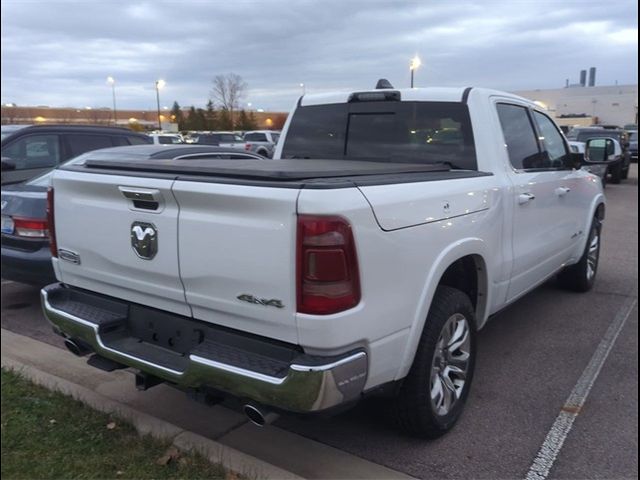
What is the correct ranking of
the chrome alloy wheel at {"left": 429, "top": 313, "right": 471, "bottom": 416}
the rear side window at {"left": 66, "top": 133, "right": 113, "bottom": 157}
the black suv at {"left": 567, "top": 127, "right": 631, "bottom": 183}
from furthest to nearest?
the black suv at {"left": 567, "top": 127, "right": 631, "bottom": 183} < the rear side window at {"left": 66, "top": 133, "right": 113, "bottom": 157} < the chrome alloy wheel at {"left": 429, "top": 313, "right": 471, "bottom": 416}

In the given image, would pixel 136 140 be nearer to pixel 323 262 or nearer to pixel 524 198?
pixel 524 198

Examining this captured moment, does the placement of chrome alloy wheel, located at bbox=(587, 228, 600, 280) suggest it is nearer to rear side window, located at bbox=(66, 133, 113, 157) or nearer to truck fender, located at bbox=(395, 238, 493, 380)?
truck fender, located at bbox=(395, 238, 493, 380)

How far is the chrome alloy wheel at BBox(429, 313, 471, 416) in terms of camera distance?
3.29m

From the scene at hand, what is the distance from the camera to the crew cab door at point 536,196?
421cm

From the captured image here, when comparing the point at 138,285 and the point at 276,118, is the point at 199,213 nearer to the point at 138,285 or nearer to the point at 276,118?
the point at 138,285

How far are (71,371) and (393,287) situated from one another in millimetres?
2909

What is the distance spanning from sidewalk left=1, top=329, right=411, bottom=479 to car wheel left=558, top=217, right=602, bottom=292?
3.99 m

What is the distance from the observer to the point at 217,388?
8.80 ft

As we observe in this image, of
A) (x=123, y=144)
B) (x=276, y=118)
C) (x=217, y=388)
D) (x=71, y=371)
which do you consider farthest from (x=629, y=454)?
(x=276, y=118)

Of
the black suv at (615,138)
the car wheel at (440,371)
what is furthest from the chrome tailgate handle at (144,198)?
the black suv at (615,138)

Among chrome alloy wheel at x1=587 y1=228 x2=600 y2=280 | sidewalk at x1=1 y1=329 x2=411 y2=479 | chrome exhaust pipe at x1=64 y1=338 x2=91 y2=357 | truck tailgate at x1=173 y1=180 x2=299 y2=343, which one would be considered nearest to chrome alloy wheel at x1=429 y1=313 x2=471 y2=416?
sidewalk at x1=1 y1=329 x2=411 y2=479

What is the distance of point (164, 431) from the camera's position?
3.45 metres

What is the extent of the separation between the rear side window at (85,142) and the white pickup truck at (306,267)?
5368 mm

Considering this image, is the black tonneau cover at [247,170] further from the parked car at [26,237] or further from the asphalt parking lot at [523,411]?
the parked car at [26,237]
